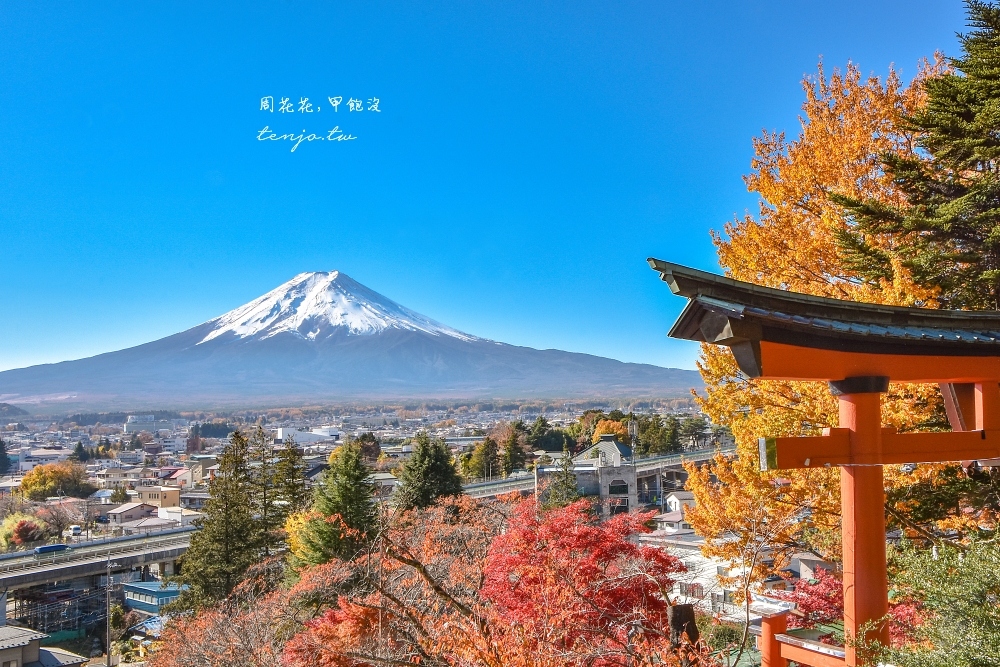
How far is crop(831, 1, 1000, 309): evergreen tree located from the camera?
7.20m

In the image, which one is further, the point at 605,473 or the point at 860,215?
the point at 605,473

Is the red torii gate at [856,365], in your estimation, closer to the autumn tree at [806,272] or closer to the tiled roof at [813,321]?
the tiled roof at [813,321]

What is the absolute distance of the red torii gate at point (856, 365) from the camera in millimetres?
4188

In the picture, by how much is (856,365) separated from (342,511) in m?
16.6

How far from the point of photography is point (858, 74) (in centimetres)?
882

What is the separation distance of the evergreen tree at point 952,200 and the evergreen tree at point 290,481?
73.1ft

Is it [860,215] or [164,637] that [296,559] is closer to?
[164,637]

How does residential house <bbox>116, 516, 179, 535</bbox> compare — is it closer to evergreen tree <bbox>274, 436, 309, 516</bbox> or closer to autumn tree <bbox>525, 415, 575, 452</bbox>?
evergreen tree <bbox>274, 436, 309, 516</bbox>

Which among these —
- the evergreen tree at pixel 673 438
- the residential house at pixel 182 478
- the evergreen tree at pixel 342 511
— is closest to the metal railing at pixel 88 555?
the evergreen tree at pixel 342 511

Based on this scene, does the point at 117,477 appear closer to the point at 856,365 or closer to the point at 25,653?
the point at 25,653

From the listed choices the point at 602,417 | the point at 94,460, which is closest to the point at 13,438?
the point at 94,460

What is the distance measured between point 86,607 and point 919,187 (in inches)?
1238

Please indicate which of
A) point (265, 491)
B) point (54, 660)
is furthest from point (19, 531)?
point (54, 660)

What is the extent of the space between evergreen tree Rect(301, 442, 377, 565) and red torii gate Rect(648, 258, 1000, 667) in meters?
14.2
